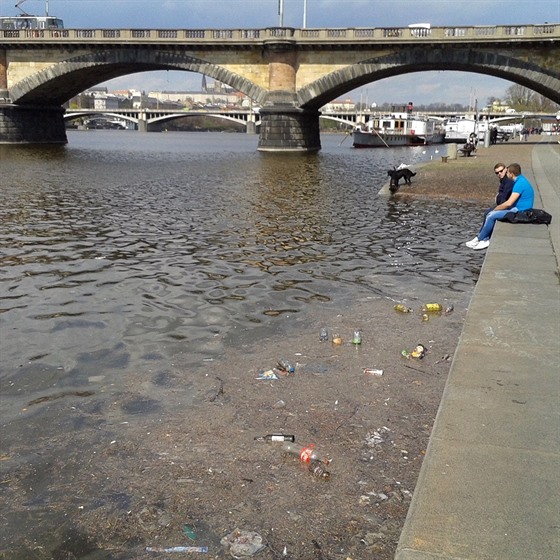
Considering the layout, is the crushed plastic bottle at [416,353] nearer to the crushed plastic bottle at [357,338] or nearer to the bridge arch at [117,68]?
the crushed plastic bottle at [357,338]

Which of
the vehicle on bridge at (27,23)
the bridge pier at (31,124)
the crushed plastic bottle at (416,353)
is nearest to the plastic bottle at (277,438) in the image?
the crushed plastic bottle at (416,353)

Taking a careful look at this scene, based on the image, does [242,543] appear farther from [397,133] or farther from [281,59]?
Result: [397,133]

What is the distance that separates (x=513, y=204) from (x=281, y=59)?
37.3 metres

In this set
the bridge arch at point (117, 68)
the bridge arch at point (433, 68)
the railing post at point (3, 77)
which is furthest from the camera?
the railing post at point (3, 77)

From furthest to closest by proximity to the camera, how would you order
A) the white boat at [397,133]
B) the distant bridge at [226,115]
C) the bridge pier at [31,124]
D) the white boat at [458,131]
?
the distant bridge at [226,115] < the white boat at [458,131] < the white boat at [397,133] < the bridge pier at [31,124]

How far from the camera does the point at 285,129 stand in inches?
1893

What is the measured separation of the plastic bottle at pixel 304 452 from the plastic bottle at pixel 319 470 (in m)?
0.03

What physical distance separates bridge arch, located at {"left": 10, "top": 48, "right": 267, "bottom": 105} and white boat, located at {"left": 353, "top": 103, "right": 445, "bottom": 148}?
919 inches

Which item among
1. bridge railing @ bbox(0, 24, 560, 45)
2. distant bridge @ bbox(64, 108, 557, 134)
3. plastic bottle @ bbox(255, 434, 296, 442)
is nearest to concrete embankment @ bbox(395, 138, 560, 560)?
plastic bottle @ bbox(255, 434, 296, 442)

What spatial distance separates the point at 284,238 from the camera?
1323 cm

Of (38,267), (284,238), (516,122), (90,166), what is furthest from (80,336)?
(516,122)

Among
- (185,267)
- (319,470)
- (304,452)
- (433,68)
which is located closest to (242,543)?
(319,470)

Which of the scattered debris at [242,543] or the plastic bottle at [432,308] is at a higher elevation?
the plastic bottle at [432,308]

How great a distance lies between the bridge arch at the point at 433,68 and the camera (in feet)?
136
